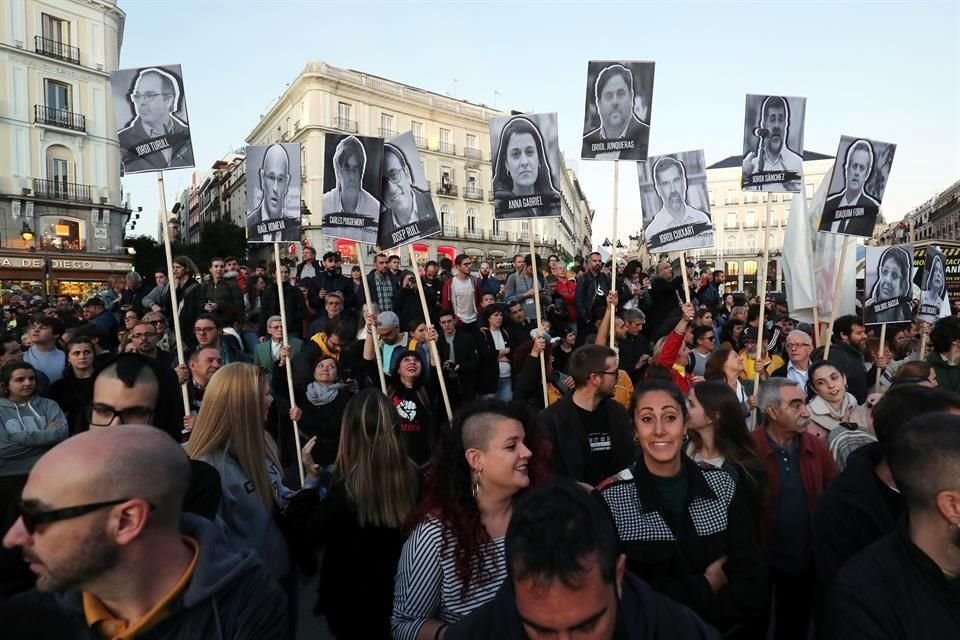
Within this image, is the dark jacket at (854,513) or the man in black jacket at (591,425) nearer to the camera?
the dark jacket at (854,513)

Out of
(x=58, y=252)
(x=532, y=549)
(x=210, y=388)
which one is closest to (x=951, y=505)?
(x=532, y=549)

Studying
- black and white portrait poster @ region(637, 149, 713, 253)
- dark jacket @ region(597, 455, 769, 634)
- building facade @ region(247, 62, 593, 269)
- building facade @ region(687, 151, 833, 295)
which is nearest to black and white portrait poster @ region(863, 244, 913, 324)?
black and white portrait poster @ region(637, 149, 713, 253)

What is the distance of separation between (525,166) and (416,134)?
52.3m

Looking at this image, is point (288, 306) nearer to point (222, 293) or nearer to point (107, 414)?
point (222, 293)

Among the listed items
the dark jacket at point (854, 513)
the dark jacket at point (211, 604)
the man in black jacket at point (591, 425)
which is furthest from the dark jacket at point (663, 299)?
the dark jacket at point (211, 604)

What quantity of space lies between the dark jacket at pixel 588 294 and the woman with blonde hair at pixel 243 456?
27.0 ft

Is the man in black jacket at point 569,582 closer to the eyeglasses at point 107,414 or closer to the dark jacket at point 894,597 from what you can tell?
the dark jacket at point 894,597

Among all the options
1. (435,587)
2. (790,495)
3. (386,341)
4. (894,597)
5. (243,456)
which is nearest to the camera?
(894,597)

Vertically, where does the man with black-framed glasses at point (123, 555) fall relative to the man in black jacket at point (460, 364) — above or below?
above

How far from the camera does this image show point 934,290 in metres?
7.68

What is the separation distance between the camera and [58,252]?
106 ft

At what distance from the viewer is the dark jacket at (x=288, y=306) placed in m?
9.48

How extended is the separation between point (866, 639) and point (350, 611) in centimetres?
206

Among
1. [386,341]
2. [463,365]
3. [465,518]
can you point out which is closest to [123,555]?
[465,518]
